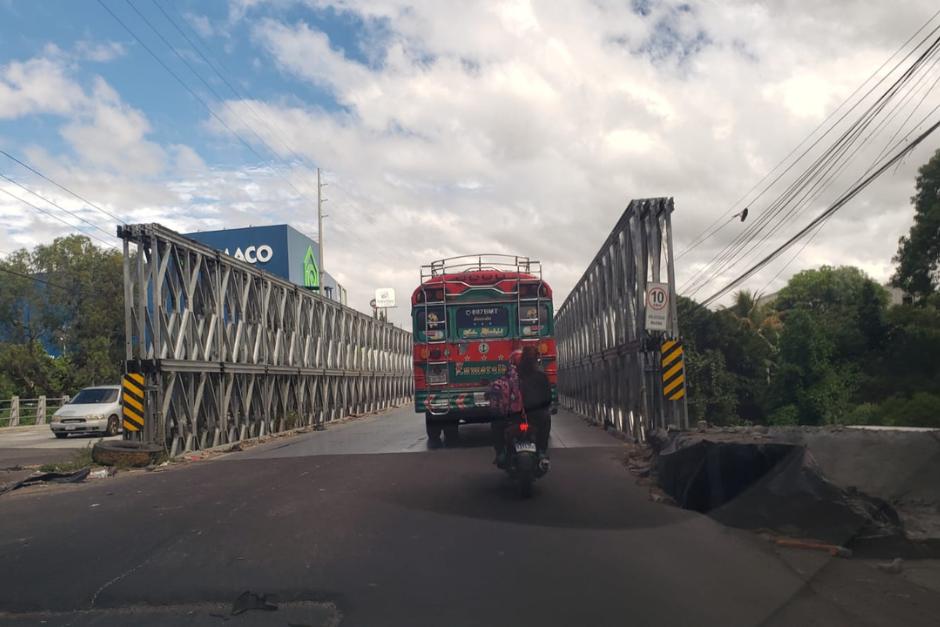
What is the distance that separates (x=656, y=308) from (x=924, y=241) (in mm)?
20806

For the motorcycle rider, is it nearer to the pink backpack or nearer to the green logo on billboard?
the pink backpack

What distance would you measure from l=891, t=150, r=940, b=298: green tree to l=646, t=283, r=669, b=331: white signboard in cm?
1992

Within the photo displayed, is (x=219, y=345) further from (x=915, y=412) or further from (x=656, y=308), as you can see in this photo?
(x=915, y=412)

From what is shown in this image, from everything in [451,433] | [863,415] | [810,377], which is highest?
[810,377]

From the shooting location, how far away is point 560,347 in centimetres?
3328

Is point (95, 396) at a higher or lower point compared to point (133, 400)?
higher

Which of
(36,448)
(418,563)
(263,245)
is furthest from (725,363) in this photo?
(418,563)

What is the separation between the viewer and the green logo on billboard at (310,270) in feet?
172

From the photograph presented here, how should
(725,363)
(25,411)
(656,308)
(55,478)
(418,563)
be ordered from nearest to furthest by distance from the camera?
(418,563) < (656,308) < (55,478) < (25,411) < (725,363)

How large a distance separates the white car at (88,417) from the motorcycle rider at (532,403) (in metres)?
18.8

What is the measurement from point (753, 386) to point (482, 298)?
34536 mm

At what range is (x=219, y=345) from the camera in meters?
18.0

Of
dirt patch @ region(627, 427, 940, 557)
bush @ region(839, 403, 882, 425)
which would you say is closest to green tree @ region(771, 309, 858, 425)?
bush @ region(839, 403, 882, 425)

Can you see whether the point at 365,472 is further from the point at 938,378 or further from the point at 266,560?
the point at 938,378
